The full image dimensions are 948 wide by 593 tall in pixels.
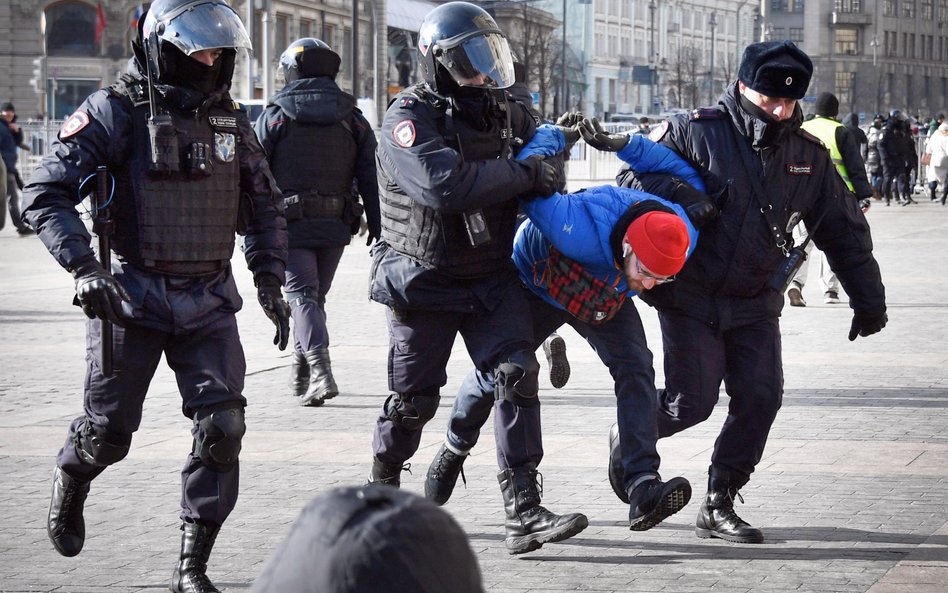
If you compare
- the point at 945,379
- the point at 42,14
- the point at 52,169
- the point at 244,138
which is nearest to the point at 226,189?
the point at 244,138

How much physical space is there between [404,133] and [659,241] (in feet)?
2.82

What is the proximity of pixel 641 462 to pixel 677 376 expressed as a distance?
455 millimetres

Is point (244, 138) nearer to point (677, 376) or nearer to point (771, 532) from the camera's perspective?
point (677, 376)

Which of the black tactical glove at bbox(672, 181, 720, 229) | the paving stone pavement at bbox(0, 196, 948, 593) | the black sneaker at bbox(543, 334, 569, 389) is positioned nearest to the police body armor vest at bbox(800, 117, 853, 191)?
the paving stone pavement at bbox(0, 196, 948, 593)

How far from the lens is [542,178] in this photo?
16.3ft

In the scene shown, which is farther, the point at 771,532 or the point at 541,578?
the point at 771,532

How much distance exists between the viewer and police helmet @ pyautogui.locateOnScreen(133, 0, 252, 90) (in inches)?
184

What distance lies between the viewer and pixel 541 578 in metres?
4.88

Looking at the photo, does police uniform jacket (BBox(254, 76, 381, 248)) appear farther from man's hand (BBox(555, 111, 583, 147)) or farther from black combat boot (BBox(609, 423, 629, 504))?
black combat boot (BBox(609, 423, 629, 504))

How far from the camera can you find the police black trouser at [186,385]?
4676 millimetres

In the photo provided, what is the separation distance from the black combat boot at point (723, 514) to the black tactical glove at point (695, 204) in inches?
35.6

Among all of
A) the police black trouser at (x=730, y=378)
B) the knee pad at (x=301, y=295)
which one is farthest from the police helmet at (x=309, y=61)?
the police black trouser at (x=730, y=378)

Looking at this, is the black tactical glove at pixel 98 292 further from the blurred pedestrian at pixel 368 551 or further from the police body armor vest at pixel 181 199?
the blurred pedestrian at pixel 368 551

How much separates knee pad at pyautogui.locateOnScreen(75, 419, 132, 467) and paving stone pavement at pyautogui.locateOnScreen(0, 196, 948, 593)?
1.24ft
